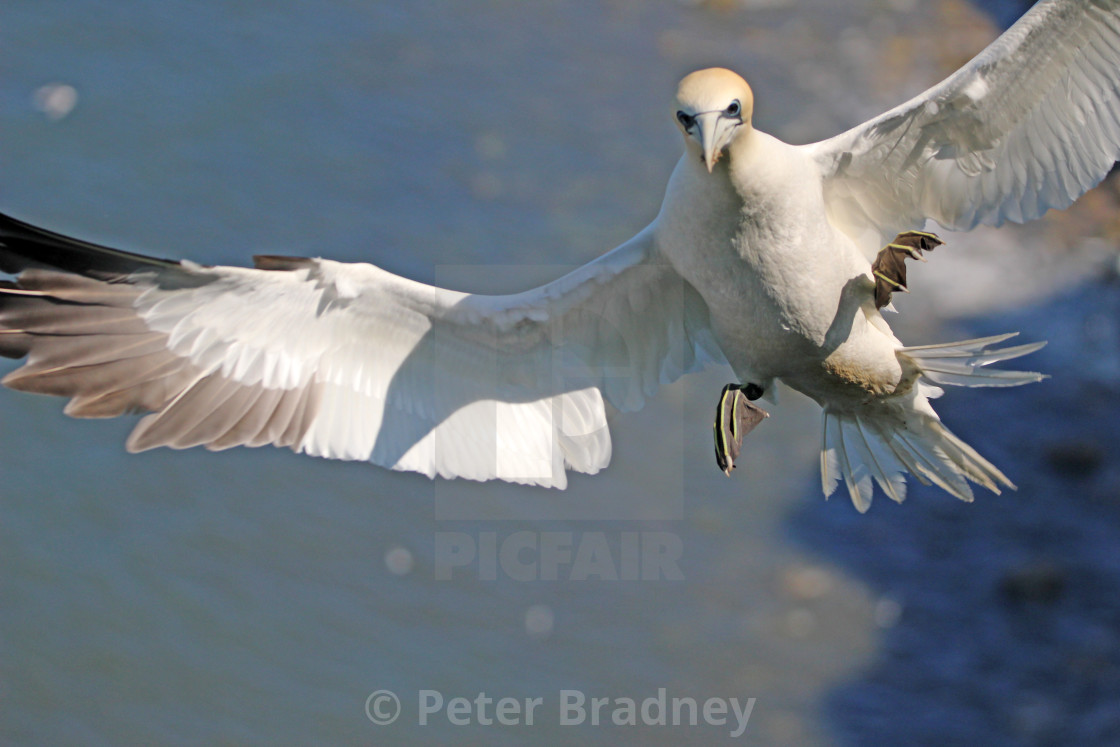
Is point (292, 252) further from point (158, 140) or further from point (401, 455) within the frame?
point (401, 455)

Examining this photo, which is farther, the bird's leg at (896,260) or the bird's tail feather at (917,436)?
the bird's tail feather at (917,436)

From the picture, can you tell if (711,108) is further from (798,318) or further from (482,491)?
(482,491)

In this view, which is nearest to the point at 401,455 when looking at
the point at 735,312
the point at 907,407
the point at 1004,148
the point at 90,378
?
the point at 90,378

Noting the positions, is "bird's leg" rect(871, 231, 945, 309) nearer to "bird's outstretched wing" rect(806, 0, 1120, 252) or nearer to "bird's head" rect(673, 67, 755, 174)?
"bird's outstretched wing" rect(806, 0, 1120, 252)

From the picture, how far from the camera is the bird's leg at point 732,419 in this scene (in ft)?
11.1

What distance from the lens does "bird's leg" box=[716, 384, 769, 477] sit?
133 inches

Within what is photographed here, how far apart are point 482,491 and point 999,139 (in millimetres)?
2898

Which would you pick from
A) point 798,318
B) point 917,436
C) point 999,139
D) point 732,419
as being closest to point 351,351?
point 732,419

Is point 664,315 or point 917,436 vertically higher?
point 664,315

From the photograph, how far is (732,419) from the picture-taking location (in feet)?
11.2

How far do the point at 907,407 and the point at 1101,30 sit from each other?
1.13m

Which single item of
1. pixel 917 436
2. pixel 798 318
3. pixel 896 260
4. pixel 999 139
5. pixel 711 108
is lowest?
pixel 917 436

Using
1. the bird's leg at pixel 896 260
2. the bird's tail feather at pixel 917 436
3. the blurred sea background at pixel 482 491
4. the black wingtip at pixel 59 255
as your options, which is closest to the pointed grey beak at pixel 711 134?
the bird's leg at pixel 896 260

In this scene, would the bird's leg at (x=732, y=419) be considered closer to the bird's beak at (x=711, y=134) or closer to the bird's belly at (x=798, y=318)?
the bird's belly at (x=798, y=318)
